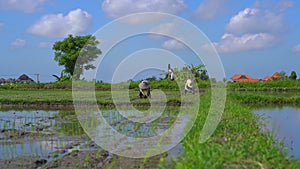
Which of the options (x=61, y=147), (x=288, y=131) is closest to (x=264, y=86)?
(x=288, y=131)

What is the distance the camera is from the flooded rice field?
4.36m

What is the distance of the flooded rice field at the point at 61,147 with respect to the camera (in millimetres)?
4363

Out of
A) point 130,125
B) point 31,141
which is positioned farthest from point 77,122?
point 31,141

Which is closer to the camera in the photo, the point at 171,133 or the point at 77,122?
the point at 171,133

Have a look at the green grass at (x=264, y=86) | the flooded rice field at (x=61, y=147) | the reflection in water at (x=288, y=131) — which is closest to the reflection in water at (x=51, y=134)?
the flooded rice field at (x=61, y=147)

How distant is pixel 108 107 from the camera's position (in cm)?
1262

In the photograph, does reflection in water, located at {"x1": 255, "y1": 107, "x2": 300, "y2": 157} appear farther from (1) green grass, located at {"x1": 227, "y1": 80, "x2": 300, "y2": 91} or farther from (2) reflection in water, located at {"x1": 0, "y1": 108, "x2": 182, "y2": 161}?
(1) green grass, located at {"x1": 227, "y1": 80, "x2": 300, "y2": 91}

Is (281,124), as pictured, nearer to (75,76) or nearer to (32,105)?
(32,105)

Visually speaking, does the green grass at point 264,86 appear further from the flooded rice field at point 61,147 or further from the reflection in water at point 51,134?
the flooded rice field at point 61,147

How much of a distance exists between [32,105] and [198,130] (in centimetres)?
950

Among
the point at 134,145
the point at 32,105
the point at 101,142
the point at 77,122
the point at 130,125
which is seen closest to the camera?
the point at 134,145

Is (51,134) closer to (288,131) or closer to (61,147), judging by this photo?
(61,147)

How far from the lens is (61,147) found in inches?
214

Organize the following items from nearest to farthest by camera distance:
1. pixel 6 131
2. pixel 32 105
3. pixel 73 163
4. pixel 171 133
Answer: pixel 73 163 < pixel 171 133 < pixel 6 131 < pixel 32 105
